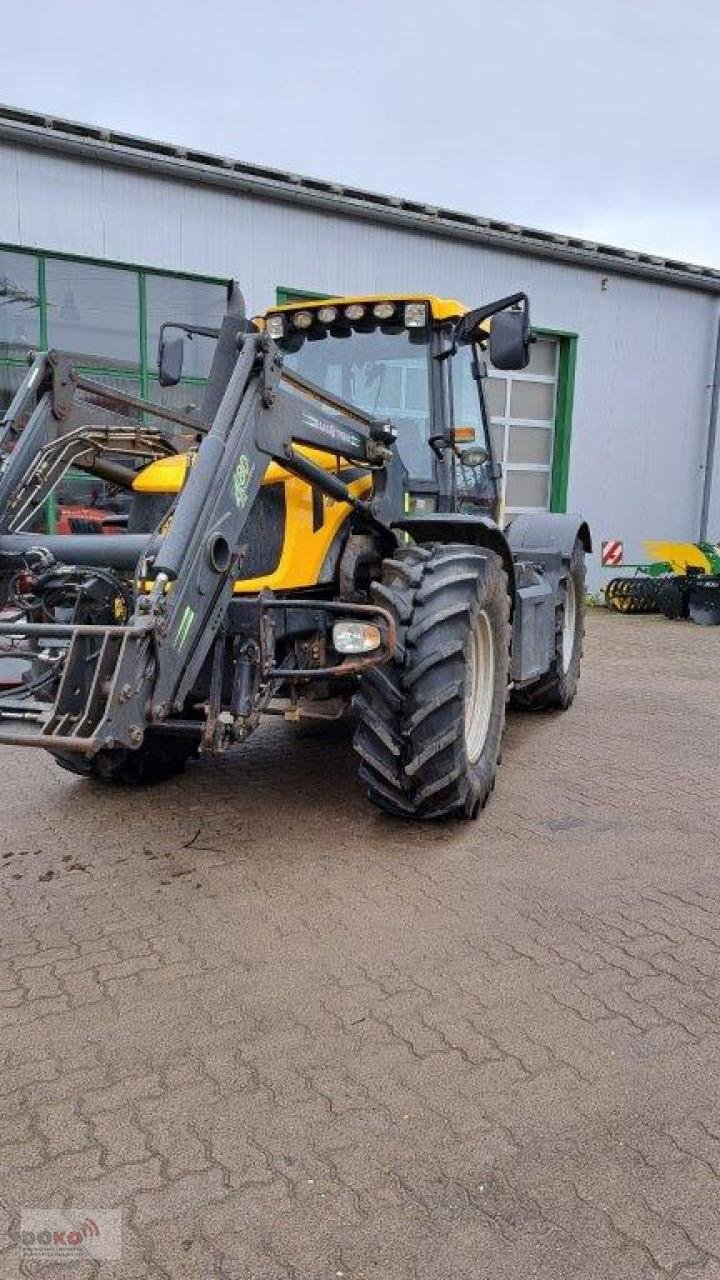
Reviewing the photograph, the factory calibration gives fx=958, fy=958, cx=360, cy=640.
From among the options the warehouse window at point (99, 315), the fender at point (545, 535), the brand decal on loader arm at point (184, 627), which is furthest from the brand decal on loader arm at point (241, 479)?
the warehouse window at point (99, 315)

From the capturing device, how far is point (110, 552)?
439 cm

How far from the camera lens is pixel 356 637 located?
13.7 ft

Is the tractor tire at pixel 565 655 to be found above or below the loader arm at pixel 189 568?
below

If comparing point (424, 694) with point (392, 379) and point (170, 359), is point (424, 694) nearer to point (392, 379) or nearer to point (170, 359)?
point (392, 379)

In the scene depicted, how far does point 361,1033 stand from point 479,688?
7.87ft

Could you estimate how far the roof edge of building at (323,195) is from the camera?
413 inches

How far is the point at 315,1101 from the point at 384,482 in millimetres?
3179

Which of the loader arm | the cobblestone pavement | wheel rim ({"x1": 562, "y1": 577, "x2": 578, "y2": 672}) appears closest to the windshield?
the loader arm

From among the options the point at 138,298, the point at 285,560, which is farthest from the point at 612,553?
the point at 285,560

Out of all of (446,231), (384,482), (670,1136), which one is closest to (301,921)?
(670,1136)

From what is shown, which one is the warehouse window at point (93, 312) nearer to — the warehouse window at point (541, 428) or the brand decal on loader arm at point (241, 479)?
the warehouse window at point (541, 428)

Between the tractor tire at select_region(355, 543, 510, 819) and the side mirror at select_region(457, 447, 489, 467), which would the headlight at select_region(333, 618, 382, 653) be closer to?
the tractor tire at select_region(355, 543, 510, 819)

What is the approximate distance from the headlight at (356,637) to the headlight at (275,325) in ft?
7.13

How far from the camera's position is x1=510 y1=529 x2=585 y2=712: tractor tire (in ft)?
23.6
